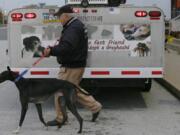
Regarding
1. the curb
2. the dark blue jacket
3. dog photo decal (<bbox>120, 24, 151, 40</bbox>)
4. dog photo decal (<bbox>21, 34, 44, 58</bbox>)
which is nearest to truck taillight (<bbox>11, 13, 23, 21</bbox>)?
dog photo decal (<bbox>21, 34, 44, 58</bbox>)

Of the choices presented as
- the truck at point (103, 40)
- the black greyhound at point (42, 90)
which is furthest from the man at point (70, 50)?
the truck at point (103, 40)

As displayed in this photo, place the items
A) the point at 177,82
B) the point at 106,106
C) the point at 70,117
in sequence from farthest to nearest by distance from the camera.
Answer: the point at 177,82 → the point at 106,106 → the point at 70,117

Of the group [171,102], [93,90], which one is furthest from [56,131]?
[171,102]

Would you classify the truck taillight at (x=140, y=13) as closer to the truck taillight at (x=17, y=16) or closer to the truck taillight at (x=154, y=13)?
the truck taillight at (x=154, y=13)

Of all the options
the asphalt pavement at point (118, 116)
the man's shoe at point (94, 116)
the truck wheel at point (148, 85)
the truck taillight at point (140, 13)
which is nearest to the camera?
the asphalt pavement at point (118, 116)

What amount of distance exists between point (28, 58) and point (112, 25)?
1.62 metres

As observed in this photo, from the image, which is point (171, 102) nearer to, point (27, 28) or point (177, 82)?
point (177, 82)

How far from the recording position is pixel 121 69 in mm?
9445

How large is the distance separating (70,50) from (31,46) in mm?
1823

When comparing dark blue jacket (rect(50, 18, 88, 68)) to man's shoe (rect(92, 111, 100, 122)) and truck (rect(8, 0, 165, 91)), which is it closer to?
man's shoe (rect(92, 111, 100, 122))

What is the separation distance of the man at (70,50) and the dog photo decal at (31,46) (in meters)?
1.32

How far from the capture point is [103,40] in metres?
9.38

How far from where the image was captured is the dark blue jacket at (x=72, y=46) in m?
7.72

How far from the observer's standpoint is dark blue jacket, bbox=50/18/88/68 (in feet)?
25.3
